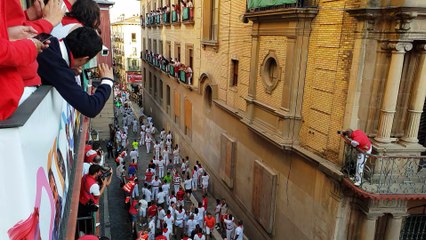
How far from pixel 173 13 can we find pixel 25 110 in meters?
25.3

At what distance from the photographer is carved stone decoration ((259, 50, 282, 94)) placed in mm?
12247

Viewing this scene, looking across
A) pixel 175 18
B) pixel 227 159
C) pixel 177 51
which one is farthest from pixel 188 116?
pixel 227 159

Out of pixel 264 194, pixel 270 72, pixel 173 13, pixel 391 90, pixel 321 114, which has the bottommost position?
pixel 264 194

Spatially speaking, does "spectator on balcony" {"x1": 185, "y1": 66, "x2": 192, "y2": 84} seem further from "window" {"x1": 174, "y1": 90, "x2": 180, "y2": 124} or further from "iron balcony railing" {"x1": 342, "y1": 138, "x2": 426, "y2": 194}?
"iron balcony railing" {"x1": 342, "y1": 138, "x2": 426, "y2": 194}

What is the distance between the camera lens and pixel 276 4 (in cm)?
1173

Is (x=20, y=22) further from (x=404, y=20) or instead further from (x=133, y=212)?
(x=133, y=212)

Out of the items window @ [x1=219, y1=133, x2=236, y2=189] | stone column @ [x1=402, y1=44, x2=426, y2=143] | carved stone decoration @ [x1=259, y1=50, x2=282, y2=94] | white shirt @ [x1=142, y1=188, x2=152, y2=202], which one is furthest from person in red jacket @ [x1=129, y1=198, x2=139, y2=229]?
stone column @ [x1=402, y1=44, x2=426, y2=143]

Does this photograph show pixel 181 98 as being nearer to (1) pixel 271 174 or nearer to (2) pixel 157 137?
(2) pixel 157 137

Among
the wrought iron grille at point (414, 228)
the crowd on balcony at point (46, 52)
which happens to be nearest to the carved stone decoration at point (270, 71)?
the wrought iron grille at point (414, 228)

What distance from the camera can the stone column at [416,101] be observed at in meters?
8.74

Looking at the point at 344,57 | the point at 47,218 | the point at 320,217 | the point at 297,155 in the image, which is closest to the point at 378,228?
the point at 320,217

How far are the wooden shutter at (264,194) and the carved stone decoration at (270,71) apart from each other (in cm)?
307

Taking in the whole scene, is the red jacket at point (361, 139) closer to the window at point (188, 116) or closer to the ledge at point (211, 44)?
the ledge at point (211, 44)

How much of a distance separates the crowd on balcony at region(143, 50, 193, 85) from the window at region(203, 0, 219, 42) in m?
3.59
